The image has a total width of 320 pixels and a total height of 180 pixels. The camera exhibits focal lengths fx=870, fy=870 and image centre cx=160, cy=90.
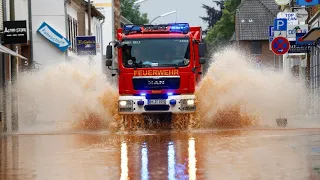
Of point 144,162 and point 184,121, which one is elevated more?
point 184,121

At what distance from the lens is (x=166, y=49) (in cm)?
2597

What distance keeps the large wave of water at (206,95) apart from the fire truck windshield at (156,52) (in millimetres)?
1794

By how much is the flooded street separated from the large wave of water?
4714 millimetres

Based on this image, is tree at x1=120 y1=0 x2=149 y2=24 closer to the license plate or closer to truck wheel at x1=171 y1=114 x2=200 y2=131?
truck wheel at x1=171 y1=114 x2=200 y2=131

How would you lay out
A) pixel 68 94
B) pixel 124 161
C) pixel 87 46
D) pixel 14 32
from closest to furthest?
pixel 124 161, pixel 14 32, pixel 68 94, pixel 87 46

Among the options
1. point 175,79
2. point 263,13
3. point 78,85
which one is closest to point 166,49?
point 175,79

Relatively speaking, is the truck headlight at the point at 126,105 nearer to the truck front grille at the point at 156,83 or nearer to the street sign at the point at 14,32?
the truck front grille at the point at 156,83

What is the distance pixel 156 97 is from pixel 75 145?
6.09 metres

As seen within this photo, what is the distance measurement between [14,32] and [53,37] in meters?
24.3

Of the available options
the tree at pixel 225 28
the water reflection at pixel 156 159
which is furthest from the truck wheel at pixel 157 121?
the tree at pixel 225 28

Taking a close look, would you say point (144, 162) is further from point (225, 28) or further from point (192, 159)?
point (225, 28)

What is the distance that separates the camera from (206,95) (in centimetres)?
2802

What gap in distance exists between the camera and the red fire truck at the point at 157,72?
25.8 metres

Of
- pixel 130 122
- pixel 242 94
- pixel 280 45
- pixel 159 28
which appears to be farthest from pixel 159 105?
pixel 280 45
